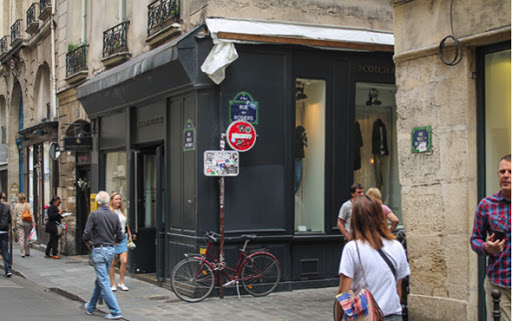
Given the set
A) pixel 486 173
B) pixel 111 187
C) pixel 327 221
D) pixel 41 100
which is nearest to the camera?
pixel 486 173

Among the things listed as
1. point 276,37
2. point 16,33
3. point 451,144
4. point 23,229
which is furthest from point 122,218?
point 16,33

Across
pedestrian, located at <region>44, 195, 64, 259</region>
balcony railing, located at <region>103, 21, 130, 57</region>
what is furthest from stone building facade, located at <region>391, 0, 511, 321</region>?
pedestrian, located at <region>44, 195, 64, 259</region>

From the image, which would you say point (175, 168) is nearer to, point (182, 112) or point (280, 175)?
point (182, 112)

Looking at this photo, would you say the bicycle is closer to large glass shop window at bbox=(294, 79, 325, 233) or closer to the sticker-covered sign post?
the sticker-covered sign post

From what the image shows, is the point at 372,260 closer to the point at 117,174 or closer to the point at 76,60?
the point at 117,174

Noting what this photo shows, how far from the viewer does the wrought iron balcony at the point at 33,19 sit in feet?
76.0

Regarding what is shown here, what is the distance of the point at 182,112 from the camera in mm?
12539

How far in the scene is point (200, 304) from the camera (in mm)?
10984

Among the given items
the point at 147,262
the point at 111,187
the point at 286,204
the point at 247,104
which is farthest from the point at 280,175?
the point at 111,187

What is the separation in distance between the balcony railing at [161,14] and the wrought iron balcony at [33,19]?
10289mm

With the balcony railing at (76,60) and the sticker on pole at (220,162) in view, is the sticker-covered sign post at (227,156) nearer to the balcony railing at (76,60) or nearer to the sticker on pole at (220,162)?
the sticker on pole at (220,162)

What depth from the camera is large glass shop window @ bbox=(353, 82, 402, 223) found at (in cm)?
1334

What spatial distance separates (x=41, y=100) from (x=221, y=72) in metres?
13.8

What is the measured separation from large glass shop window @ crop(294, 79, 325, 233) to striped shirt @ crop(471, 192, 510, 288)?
676 cm
